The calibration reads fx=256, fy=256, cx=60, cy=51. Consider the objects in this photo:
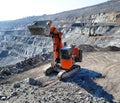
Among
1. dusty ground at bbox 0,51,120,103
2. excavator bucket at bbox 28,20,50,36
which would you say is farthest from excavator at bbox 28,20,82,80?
dusty ground at bbox 0,51,120,103

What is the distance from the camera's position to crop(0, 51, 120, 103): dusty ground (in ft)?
41.6

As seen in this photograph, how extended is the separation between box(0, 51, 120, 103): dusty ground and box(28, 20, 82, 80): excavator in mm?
419

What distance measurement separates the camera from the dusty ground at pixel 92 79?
12.7 meters

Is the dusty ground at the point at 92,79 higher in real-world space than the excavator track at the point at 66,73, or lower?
lower

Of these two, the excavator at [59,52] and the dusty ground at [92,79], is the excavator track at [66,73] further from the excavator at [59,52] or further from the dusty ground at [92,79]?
the dusty ground at [92,79]

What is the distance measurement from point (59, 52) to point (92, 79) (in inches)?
96.6

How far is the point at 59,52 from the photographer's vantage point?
14883 millimetres

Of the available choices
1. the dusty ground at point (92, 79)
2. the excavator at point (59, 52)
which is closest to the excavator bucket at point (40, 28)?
the excavator at point (59, 52)

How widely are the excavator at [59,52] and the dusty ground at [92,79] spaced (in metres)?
0.42

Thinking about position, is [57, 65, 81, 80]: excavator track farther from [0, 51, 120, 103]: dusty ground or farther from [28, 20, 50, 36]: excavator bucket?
[28, 20, 50, 36]: excavator bucket

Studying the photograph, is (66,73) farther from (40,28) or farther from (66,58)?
(40,28)

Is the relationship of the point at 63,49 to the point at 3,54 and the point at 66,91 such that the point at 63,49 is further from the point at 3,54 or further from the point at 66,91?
the point at 3,54

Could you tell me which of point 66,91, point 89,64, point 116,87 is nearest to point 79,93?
point 66,91

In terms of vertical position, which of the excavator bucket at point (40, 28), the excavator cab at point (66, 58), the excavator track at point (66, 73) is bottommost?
the excavator track at point (66, 73)
